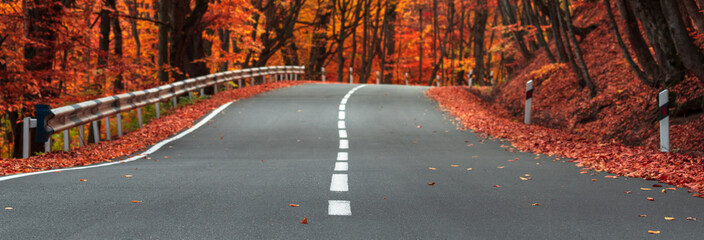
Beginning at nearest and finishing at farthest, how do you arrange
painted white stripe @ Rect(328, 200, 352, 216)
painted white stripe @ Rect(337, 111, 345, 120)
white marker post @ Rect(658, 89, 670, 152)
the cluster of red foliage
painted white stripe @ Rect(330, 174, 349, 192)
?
painted white stripe @ Rect(328, 200, 352, 216) < painted white stripe @ Rect(330, 174, 349, 192) < white marker post @ Rect(658, 89, 670, 152) < the cluster of red foliage < painted white stripe @ Rect(337, 111, 345, 120)

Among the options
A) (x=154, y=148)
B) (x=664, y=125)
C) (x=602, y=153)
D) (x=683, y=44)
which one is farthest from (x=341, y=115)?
(x=664, y=125)

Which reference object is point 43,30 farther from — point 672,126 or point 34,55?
point 672,126

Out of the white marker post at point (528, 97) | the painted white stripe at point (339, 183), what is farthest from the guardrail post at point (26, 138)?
the white marker post at point (528, 97)

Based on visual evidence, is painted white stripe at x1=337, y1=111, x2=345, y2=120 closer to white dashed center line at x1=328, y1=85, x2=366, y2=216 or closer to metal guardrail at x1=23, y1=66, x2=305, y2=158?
white dashed center line at x1=328, y1=85, x2=366, y2=216

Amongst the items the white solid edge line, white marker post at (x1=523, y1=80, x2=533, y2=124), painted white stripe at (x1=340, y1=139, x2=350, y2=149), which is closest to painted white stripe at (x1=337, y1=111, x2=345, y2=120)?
the white solid edge line

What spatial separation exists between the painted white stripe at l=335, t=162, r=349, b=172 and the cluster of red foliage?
5.26 m

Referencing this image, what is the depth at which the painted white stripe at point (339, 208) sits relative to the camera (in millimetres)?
5215

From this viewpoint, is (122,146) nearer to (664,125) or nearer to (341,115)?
(341,115)

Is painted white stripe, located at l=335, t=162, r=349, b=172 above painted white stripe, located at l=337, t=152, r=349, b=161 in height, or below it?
above

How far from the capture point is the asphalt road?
181 inches

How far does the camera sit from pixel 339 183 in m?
6.94

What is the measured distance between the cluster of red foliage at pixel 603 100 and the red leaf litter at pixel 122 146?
9016mm

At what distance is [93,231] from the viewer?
4.42 metres

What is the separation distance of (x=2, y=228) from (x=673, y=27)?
10467 millimetres
